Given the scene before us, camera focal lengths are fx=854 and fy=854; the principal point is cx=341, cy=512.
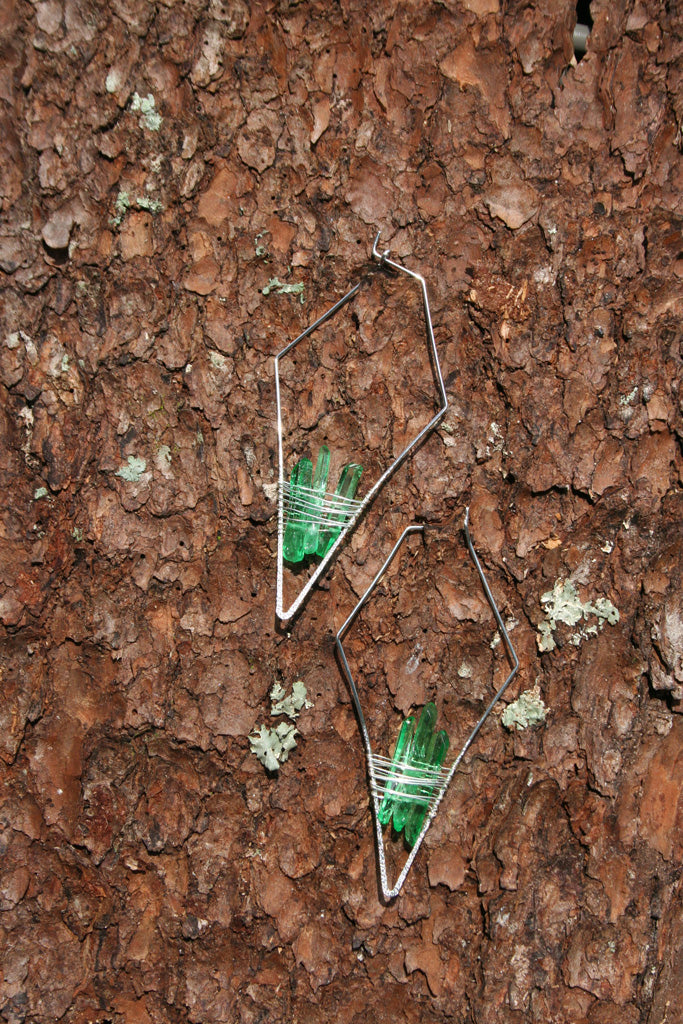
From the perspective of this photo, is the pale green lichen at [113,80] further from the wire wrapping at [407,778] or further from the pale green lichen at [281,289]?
the wire wrapping at [407,778]

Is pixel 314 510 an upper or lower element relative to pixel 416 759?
upper

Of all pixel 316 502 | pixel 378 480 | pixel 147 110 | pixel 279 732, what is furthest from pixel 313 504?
pixel 147 110

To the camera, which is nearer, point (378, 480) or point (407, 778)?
point (407, 778)

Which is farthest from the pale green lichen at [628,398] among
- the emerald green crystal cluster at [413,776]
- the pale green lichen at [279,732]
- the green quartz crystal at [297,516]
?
the pale green lichen at [279,732]

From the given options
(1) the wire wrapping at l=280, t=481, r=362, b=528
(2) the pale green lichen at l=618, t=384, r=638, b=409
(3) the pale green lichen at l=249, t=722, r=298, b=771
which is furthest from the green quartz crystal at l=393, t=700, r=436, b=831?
(2) the pale green lichen at l=618, t=384, r=638, b=409

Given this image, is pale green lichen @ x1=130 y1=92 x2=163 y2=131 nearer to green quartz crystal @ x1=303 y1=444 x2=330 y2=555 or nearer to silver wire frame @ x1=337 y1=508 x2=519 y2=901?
green quartz crystal @ x1=303 y1=444 x2=330 y2=555

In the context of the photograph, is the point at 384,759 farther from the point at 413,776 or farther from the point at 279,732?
the point at 279,732

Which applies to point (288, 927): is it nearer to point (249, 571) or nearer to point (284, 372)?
point (249, 571)
